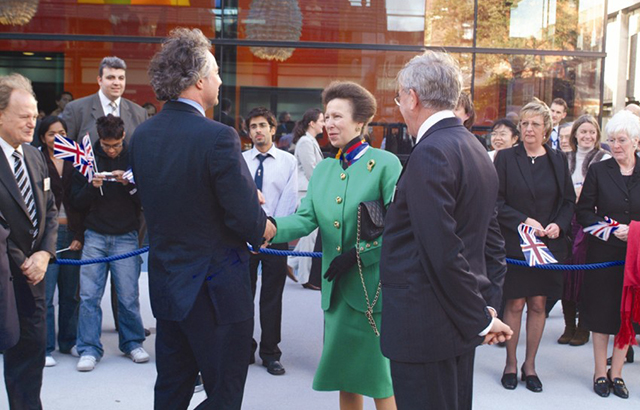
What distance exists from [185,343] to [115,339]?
11.0 feet

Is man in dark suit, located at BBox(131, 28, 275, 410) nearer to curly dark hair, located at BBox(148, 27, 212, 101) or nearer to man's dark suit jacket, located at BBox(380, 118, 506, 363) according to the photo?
curly dark hair, located at BBox(148, 27, 212, 101)

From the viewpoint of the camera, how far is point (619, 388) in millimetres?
5324

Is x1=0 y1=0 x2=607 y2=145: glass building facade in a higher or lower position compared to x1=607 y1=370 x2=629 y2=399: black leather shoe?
higher

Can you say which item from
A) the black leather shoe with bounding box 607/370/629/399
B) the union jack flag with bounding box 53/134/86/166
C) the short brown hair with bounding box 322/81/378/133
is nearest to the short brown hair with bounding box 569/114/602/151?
the black leather shoe with bounding box 607/370/629/399

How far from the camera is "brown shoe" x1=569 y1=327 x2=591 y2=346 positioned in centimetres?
666

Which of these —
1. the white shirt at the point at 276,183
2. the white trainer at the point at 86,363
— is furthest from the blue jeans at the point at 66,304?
the white shirt at the point at 276,183

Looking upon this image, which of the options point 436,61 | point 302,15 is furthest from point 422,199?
point 302,15

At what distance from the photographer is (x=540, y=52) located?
37.9 ft

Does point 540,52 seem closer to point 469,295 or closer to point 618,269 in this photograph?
point 618,269

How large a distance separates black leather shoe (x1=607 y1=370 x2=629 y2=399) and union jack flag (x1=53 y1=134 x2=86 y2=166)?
428 centimetres

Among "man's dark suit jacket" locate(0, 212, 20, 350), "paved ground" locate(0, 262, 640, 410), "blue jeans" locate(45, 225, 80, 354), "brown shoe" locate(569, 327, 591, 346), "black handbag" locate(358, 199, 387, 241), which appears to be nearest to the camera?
"man's dark suit jacket" locate(0, 212, 20, 350)

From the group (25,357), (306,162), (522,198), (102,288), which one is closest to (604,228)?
(522,198)

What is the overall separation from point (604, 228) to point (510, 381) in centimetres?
134

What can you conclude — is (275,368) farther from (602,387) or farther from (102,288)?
(602,387)
